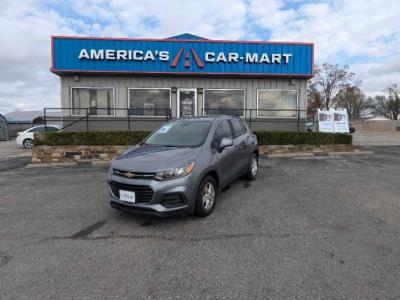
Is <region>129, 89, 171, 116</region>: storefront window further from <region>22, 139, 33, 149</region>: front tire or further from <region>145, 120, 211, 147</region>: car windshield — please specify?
<region>22, 139, 33, 149</region>: front tire

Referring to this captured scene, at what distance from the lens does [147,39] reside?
12406 mm

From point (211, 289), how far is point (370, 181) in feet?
19.8

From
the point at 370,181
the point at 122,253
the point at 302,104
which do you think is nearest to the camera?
the point at 122,253

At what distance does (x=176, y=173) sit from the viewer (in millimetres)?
4098

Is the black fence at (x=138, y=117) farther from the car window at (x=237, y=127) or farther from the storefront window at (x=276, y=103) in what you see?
the car window at (x=237, y=127)

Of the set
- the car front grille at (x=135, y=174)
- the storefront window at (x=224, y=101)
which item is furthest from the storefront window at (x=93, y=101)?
the car front grille at (x=135, y=174)

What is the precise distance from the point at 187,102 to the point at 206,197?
9125 millimetres

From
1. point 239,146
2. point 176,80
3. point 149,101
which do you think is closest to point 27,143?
point 149,101

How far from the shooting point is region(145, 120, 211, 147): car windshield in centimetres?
501

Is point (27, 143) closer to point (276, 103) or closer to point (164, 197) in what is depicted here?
point (276, 103)

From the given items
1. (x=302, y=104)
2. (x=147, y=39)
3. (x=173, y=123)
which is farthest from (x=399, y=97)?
(x=173, y=123)

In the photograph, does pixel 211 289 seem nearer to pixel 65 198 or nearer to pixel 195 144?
pixel 195 144

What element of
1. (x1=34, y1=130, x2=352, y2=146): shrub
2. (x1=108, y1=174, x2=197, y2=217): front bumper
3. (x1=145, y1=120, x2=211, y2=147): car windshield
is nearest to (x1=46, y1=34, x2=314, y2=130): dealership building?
(x1=34, y1=130, x2=352, y2=146): shrub

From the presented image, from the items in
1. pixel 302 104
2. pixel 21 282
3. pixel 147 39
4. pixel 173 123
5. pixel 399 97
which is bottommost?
pixel 21 282
